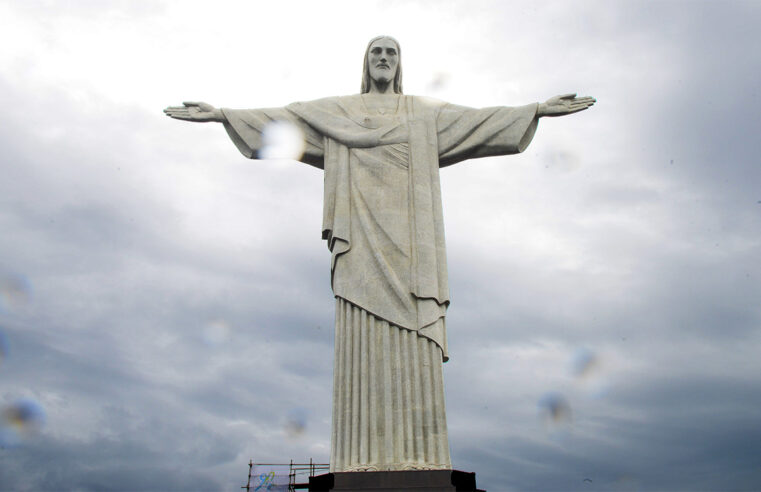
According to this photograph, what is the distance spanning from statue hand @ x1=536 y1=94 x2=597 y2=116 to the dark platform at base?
23.8 ft

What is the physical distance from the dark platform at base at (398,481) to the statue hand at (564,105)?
7267mm

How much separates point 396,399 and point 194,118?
22.8 ft

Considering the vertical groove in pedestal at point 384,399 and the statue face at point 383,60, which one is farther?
the statue face at point 383,60

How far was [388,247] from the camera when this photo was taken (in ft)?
41.0

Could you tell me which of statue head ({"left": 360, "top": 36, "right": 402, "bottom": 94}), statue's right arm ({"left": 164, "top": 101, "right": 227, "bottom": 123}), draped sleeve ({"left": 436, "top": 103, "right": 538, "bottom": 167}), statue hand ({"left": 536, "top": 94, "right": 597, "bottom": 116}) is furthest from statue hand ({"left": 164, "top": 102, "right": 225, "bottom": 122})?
statue hand ({"left": 536, "top": 94, "right": 597, "bottom": 116})

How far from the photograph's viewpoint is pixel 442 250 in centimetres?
1274

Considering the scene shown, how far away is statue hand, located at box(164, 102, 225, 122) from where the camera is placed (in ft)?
44.8

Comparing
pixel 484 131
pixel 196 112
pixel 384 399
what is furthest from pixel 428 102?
pixel 384 399

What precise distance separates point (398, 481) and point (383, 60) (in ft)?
27.9

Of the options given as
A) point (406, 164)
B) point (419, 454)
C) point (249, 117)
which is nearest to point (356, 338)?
point (419, 454)

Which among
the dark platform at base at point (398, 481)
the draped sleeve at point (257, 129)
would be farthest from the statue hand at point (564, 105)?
the dark platform at base at point (398, 481)

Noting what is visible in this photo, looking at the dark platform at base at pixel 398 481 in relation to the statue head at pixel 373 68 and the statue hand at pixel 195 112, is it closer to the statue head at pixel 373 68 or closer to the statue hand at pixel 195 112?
the statue hand at pixel 195 112

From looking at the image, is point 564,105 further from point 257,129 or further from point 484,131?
point 257,129

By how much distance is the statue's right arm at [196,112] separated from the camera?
13664 mm
